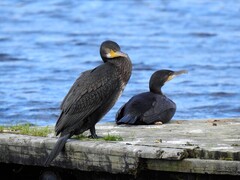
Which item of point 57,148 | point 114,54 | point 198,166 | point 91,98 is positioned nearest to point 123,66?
point 114,54

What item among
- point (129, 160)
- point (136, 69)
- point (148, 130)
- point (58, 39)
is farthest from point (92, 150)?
point (58, 39)

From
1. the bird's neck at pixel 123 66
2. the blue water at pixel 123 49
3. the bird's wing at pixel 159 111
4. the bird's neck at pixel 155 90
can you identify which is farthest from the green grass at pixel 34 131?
the blue water at pixel 123 49

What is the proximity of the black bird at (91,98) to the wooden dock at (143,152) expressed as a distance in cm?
19

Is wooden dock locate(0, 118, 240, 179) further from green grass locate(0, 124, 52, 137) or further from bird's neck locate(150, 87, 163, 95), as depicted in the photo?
bird's neck locate(150, 87, 163, 95)

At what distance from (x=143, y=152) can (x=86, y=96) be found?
4.17ft

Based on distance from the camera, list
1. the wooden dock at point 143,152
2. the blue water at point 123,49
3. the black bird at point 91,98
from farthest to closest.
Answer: the blue water at point 123,49 < the black bird at point 91,98 < the wooden dock at point 143,152

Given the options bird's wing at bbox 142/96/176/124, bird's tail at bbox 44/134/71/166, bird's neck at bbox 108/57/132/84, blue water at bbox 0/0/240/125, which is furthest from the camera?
blue water at bbox 0/0/240/125

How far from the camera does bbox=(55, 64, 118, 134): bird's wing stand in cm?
1026

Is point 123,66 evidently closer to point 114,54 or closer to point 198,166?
point 114,54

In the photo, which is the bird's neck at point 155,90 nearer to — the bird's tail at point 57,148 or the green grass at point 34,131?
the green grass at point 34,131

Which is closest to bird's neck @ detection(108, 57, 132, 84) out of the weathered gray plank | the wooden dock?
the wooden dock

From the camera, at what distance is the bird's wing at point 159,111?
A: 38.2 ft

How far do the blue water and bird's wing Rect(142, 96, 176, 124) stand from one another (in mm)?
3611

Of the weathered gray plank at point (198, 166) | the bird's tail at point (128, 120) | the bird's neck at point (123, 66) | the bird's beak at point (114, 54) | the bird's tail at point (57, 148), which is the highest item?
the bird's beak at point (114, 54)
